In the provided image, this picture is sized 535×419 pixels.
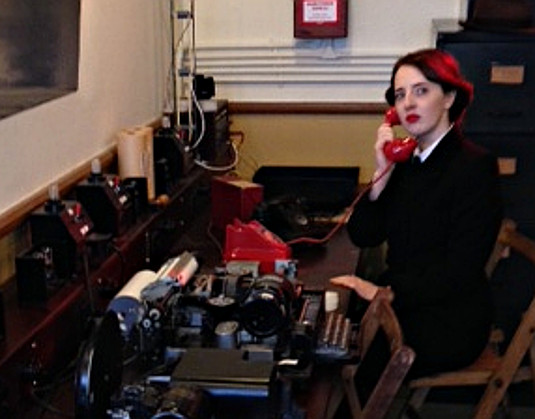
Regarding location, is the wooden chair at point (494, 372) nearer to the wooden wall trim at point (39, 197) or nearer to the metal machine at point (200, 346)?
the metal machine at point (200, 346)

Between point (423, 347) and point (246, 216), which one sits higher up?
point (246, 216)

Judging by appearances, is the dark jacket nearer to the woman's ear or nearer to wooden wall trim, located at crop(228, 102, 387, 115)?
the woman's ear

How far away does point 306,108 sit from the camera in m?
3.90

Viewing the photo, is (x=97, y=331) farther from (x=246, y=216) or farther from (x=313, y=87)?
(x=313, y=87)

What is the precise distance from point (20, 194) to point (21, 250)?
15cm

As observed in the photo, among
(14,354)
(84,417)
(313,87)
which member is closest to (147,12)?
(313,87)

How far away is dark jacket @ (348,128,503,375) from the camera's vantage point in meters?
2.66

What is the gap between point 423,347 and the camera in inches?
108

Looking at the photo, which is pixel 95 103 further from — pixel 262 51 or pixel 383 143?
pixel 262 51

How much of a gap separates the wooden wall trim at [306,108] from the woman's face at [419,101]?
1.14 meters

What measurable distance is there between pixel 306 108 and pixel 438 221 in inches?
51.5

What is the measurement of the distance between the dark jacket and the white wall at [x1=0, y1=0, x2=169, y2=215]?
100 centimetres

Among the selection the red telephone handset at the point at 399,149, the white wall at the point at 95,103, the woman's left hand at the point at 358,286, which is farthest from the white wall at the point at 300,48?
the woman's left hand at the point at 358,286

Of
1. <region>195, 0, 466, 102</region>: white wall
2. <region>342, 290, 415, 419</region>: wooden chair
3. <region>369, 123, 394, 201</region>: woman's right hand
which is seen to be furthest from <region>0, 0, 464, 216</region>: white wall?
<region>342, 290, 415, 419</region>: wooden chair
